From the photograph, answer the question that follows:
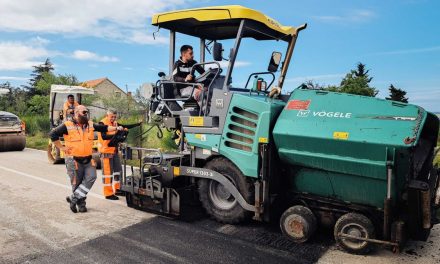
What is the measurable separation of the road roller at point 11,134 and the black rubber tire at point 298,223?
11.8 metres

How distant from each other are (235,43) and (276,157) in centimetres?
148

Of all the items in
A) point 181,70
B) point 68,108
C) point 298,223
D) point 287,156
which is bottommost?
point 298,223

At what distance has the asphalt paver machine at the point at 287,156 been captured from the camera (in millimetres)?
3723

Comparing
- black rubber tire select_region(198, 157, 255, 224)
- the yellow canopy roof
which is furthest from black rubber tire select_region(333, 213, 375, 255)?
the yellow canopy roof

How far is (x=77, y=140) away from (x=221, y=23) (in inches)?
105

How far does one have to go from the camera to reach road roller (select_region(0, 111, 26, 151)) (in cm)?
1319

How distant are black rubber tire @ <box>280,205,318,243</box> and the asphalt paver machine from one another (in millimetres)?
11

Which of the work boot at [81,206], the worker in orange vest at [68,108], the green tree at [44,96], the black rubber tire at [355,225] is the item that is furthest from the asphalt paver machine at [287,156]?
the green tree at [44,96]

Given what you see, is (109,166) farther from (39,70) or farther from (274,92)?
(39,70)

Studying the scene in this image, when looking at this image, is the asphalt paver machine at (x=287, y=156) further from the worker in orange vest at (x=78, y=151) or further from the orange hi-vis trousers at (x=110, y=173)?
the orange hi-vis trousers at (x=110, y=173)

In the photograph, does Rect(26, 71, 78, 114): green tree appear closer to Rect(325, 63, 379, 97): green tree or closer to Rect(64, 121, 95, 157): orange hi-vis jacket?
Rect(325, 63, 379, 97): green tree

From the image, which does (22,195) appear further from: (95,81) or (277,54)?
(95,81)

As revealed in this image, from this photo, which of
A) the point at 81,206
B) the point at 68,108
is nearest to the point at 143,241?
the point at 81,206

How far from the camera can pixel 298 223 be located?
4.25 meters
